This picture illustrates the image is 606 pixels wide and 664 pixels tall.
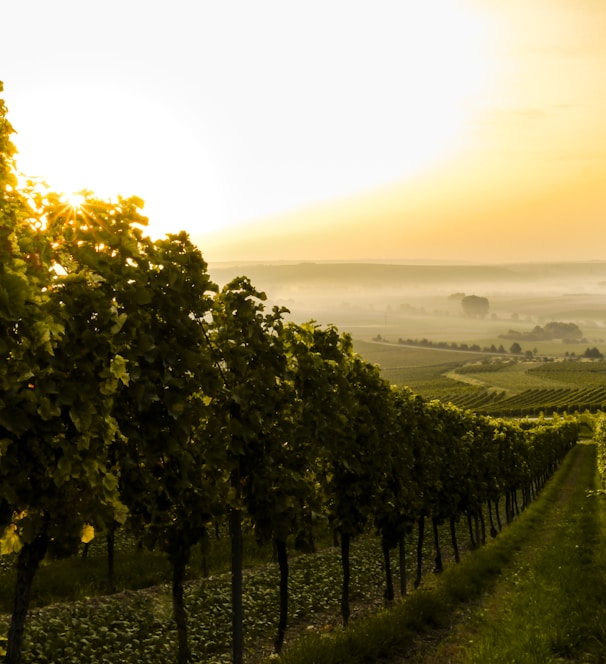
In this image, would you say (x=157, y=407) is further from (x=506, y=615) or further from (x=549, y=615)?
(x=506, y=615)

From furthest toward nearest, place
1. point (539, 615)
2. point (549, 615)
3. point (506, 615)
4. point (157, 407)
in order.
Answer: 1. point (506, 615)
2. point (539, 615)
3. point (549, 615)
4. point (157, 407)

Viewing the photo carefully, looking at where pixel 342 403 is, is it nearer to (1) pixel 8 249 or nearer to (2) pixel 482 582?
(2) pixel 482 582

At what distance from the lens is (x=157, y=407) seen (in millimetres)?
9094

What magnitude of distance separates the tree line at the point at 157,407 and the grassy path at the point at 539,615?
3.52 m

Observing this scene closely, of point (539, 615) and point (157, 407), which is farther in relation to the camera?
point (539, 615)

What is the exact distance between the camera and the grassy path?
1167cm

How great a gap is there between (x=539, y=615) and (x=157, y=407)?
1110cm

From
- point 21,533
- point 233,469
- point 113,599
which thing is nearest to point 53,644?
point 113,599

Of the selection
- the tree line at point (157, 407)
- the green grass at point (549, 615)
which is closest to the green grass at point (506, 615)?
the green grass at point (549, 615)

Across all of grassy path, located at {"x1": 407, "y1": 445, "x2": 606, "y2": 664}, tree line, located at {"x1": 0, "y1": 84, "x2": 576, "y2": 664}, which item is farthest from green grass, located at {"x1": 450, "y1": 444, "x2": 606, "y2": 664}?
tree line, located at {"x1": 0, "y1": 84, "x2": 576, "y2": 664}

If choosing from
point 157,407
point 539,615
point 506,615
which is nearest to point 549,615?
point 539,615

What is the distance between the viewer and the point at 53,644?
515 inches

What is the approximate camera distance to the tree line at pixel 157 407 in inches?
261

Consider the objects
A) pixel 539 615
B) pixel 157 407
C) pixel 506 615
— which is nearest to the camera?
pixel 157 407
